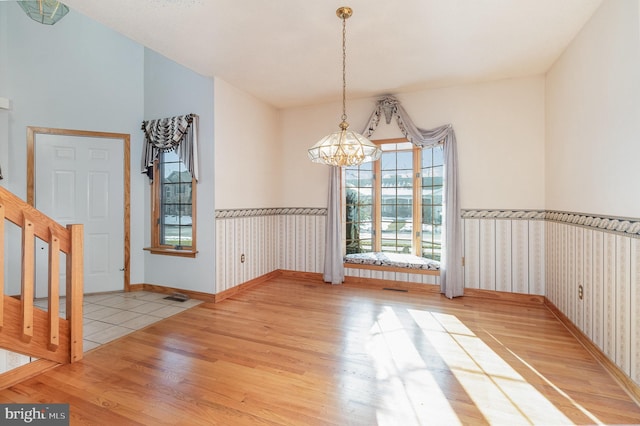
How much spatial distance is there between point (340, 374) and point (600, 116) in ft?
9.54

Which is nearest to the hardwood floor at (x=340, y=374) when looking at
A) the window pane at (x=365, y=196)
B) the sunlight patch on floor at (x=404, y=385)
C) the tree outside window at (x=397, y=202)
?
the sunlight patch on floor at (x=404, y=385)

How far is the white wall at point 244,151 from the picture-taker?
3922 mm

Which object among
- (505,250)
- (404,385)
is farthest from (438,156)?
(404,385)

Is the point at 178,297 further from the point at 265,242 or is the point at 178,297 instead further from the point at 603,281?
the point at 603,281

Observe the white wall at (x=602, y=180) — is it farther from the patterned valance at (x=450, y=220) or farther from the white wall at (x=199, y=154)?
the white wall at (x=199, y=154)

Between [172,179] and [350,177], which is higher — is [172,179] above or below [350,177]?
below

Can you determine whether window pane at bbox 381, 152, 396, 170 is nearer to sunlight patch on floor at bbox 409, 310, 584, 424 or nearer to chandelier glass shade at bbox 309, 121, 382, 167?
chandelier glass shade at bbox 309, 121, 382, 167

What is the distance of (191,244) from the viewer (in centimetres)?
411

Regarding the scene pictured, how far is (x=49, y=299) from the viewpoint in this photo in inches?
88.2

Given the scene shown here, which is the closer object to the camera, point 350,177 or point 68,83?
point 68,83

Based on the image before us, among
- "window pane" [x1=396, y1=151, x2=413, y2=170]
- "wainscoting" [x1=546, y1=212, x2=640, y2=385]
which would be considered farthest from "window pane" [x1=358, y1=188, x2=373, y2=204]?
"wainscoting" [x1=546, y1=212, x2=640, y2=385]

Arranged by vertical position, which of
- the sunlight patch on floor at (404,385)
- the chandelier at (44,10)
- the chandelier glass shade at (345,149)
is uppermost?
the chandelier at (44,10)

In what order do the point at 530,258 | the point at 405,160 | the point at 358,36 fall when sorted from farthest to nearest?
the point at 405,160 < the point at 530,258 < the point at 358,36

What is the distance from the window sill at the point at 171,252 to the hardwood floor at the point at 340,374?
0.86 metres
